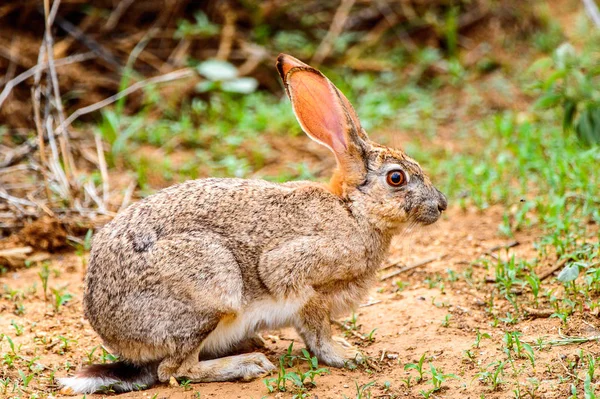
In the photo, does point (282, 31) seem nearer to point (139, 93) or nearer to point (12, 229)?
point (139, 93)

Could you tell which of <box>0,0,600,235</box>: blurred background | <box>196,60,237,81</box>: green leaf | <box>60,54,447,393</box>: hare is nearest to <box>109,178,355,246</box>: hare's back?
<box>60,54,447,393</box>: hare

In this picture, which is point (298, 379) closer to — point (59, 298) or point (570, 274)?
point (570, 274)

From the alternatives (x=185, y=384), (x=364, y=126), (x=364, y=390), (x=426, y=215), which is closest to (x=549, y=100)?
(x=426, y=215)

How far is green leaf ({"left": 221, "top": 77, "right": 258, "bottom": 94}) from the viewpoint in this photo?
9.20 m

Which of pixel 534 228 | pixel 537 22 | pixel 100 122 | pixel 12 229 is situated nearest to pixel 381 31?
pixel 537 22

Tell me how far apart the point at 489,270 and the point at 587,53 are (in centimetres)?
404

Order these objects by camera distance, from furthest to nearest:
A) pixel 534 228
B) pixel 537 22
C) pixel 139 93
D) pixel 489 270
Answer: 1. pixel 537 22
2. pixel 139 93
3. pixel 534 228
4. pixel 489 270

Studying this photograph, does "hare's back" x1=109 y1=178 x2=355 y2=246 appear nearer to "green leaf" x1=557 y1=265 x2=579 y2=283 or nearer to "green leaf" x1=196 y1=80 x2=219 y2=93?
"green leaf" x1=557 y1=265 x2=579 y2=283

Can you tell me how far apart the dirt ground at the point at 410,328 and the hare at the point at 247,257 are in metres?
0.21

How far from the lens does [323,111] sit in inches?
191

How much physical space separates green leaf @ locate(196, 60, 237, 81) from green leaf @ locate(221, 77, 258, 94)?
0.08 meters

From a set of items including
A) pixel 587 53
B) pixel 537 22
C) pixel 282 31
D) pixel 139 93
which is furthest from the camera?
pixel 537 22

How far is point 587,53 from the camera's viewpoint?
8578mm

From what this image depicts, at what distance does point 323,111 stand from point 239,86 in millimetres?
4541
